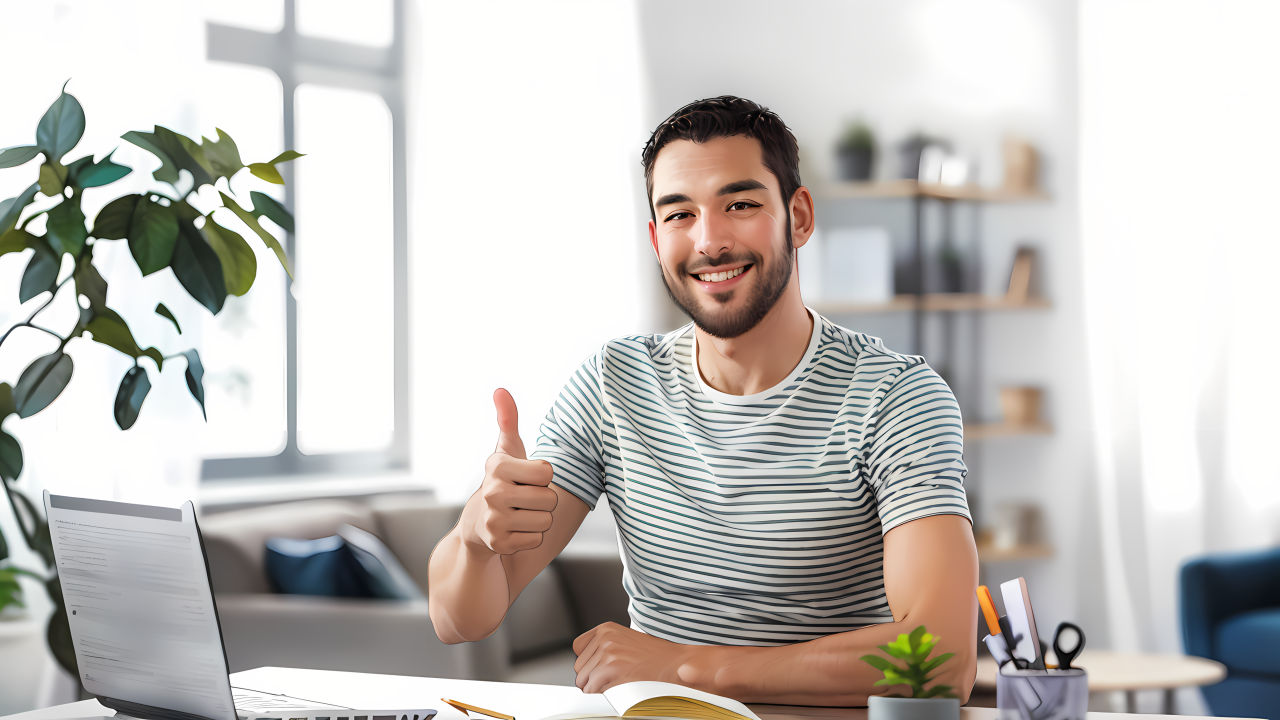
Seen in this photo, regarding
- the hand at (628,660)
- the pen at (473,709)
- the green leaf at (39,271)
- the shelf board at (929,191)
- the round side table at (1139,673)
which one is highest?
the shelf board at (929,191)

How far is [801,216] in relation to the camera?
148 cm

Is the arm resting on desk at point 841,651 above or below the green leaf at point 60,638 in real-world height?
above

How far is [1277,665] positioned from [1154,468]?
89 cm

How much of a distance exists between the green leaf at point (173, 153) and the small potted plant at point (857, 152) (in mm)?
2662

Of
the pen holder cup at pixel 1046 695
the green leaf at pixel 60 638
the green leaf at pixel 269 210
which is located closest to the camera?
the pen holder cup at pixel 1046 695

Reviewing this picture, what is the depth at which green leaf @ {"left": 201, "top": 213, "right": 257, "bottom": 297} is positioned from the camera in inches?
57.7

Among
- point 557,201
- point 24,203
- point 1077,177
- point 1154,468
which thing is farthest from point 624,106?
point 24,203

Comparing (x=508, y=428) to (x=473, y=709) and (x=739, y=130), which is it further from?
(x=739, y=130)

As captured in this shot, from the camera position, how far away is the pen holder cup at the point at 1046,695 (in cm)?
84

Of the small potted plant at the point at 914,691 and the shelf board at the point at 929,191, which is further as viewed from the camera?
the shelf board at the point at 929,191

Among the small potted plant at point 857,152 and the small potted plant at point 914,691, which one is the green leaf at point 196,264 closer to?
the small potted plant at point 914,691

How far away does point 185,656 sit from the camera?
0.90 m

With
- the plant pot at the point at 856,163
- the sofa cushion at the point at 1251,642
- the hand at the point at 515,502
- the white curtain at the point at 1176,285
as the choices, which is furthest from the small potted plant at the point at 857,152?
the hand at the point at 515,502

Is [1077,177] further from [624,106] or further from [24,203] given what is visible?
[24,203]
